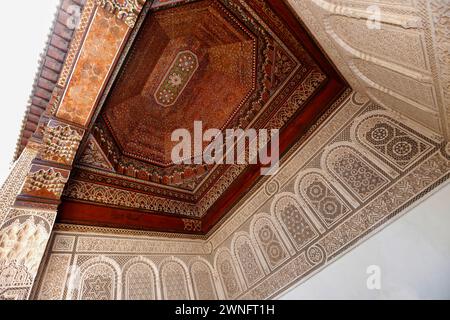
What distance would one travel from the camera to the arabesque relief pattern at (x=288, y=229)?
2.09 m

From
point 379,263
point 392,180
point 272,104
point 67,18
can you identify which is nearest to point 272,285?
point 379,263

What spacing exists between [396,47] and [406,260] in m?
1.55

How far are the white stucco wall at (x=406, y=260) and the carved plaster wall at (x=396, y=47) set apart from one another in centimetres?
63

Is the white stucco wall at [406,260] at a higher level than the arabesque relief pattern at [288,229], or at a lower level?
lower

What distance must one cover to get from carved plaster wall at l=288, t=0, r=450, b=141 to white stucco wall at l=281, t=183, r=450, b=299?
0.63 meters

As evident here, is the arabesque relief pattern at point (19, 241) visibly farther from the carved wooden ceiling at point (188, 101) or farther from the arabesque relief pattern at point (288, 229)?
the carved wooden ceiling at point (188, 101)

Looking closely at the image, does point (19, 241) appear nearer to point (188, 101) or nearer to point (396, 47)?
point (188, 101)

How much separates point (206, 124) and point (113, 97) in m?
1.16

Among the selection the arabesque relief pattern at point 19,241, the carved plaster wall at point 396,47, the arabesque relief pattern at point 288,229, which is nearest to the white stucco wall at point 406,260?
the arabesque relief pattern at point 288,229

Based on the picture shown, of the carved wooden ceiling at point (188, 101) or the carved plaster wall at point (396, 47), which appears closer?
the carved plaster wall at point (396, 47)

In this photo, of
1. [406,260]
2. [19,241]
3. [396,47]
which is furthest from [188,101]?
[406,260]

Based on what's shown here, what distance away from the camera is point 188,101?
3.09 m

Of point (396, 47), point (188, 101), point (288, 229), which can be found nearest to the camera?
point (396, 47)
